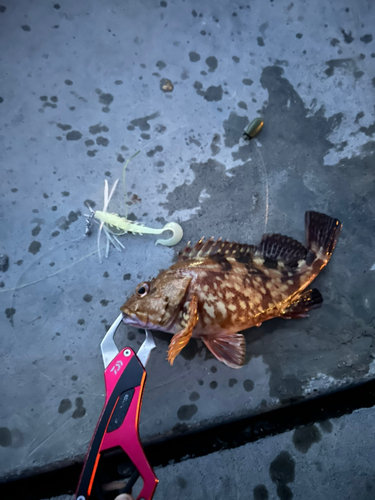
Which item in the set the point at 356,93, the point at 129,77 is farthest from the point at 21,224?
the point at 356,93

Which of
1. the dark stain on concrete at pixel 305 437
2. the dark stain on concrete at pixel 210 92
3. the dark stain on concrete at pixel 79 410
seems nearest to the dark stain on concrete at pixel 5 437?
the dark stain on concrete at pixel 79 410

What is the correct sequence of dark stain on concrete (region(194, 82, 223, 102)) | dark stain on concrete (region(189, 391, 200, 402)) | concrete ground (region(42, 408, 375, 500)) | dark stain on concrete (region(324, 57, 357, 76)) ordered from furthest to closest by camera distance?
dark stain on concrete (region(324, 57, 357, 76)), dark stain on concrete (region(194, 82, 223, 102)), dark stain on concrete (region(189, 391, 200, 402)), concrete ground (region(42, 408, 375, 500))

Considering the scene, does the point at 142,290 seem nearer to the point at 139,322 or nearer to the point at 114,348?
the point at 139,322

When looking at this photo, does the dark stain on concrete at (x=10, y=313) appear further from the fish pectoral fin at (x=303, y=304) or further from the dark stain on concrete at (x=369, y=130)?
the dark stain on concrete at (x=369, y=130)

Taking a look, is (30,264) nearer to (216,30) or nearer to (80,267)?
(80,267)

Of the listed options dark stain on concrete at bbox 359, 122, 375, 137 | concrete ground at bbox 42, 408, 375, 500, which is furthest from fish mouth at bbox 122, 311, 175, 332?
dark stain on concrete at bbox 359, 122, 375, 137

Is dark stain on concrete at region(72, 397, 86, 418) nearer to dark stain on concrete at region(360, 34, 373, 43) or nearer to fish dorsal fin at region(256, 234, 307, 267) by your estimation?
fish dorsal fin at region(256, 234, 307, 267)

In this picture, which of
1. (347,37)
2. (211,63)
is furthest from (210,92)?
(347,37)
